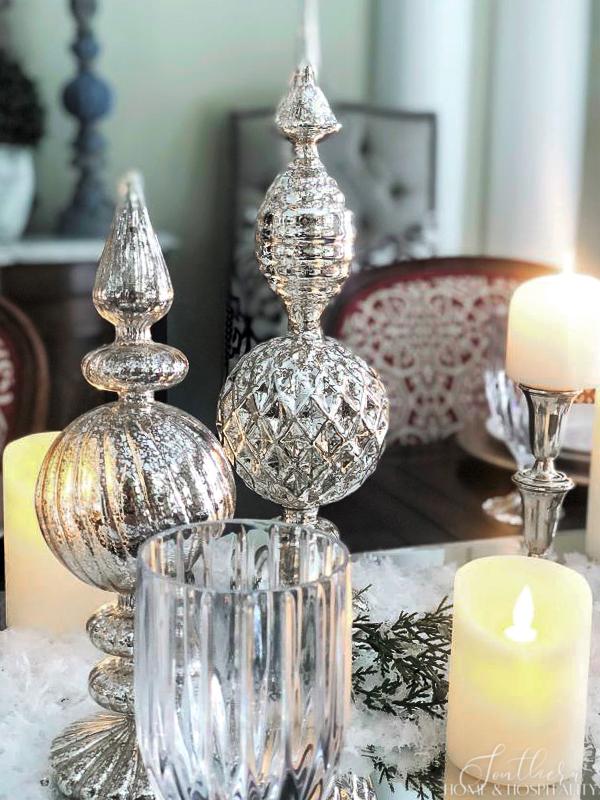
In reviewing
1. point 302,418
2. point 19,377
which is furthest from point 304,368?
point 19,377

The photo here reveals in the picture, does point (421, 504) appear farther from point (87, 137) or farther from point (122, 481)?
point (87, 137)

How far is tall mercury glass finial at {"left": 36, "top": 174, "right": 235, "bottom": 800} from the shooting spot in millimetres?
402

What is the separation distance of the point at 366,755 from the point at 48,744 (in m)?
0.13

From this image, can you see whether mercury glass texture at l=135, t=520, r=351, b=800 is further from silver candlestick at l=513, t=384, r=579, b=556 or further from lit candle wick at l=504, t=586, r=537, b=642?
silver candlestick at l=513, t=384, r=579, b=556

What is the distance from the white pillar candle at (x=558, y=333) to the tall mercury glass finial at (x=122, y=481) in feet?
0.70

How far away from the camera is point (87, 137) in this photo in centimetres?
217

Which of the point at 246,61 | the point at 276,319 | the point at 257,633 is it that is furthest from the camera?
the point at 246,61

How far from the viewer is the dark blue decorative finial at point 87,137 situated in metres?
2.12

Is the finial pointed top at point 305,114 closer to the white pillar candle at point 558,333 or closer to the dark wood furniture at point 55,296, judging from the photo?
the white pillar candle at point 558,333

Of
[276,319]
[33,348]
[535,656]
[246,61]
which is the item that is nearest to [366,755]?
[535,656]

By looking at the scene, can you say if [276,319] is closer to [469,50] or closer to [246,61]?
[246,61]

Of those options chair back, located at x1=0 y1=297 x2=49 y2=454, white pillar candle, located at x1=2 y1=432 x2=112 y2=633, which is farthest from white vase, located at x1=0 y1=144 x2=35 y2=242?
white pillar candle, located at x1=2 y1=432 x2=112 y2=633

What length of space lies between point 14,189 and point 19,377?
1.08 metres

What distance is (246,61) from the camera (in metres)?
2.27
